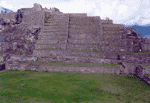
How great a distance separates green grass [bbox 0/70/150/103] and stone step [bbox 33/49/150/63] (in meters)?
2.79

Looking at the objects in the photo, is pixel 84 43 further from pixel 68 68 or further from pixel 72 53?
pixel 68 68

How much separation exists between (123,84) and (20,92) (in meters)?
6.39

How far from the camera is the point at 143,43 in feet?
41.9

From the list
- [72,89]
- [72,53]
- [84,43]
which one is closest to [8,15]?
[72,53]

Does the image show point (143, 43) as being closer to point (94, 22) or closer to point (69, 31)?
point (94, 22)

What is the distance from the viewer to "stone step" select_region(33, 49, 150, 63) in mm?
11273

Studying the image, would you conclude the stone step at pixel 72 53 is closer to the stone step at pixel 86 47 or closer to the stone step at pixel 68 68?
the stone step at pixel 86 47

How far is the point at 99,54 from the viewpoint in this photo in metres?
12.3

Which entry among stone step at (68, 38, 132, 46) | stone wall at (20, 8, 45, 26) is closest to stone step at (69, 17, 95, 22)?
stone wall at (20, 8, 45, 26)

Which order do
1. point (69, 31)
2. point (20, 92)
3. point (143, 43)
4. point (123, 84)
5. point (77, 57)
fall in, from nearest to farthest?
point (20, 92), point (123, 84), point (77, 57), point (143, 43), point (69, 31)

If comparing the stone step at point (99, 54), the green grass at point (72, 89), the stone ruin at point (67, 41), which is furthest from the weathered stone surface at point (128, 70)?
the stone step at point (99, 54)

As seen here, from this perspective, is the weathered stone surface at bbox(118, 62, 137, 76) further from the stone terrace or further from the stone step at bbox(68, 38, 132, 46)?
the stone step at bbox(68, 38, 132, 46)

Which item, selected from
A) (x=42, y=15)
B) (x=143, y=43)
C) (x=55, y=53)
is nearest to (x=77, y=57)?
(x=55, y=53)

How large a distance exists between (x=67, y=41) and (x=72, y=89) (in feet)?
25.3
